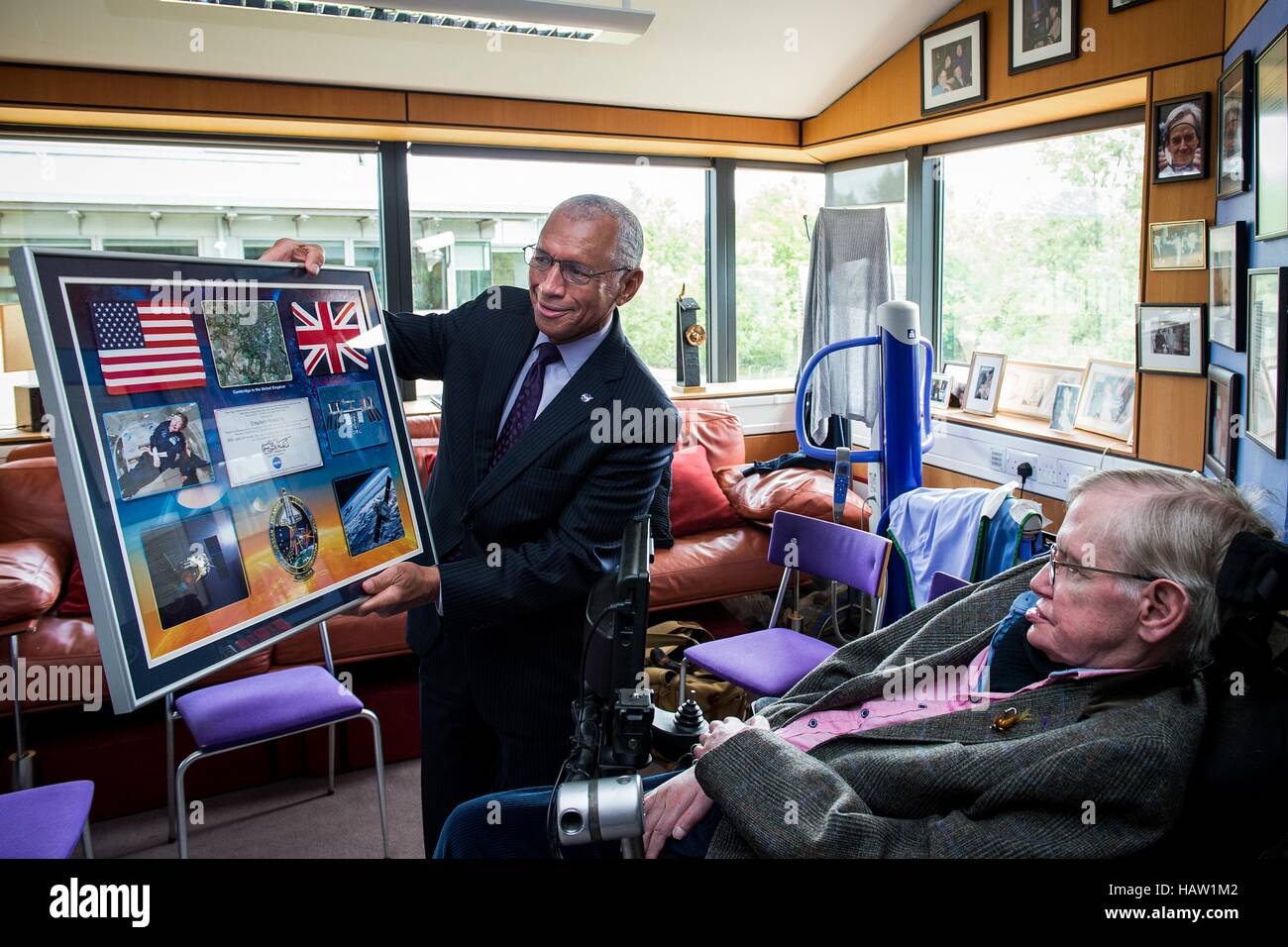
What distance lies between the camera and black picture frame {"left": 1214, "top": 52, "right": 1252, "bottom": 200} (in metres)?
2.57

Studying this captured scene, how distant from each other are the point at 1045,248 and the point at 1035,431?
0.87m

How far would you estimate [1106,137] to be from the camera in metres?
3.96

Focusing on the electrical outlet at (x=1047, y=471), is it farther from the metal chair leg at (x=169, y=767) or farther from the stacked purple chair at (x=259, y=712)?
the metal chair leg at (x=169, y=767)

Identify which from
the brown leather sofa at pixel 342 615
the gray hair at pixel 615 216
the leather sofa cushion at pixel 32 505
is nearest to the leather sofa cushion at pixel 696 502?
the brown leather sofa at pixel 342 615

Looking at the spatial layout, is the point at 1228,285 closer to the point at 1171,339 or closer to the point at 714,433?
the point at 1171,339

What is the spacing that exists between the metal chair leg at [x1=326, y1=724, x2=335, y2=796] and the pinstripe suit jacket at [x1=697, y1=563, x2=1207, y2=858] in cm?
201

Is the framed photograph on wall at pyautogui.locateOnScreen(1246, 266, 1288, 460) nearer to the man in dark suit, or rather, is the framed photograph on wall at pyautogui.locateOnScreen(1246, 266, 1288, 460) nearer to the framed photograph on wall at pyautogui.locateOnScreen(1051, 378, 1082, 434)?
the man in dark suit

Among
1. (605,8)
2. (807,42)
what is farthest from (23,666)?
(807,42)

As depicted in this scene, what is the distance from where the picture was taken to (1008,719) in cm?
145

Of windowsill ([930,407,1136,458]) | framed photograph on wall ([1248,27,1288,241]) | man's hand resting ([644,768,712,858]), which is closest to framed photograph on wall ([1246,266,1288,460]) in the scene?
framed photograph on wall ([1248,27,1288,241])

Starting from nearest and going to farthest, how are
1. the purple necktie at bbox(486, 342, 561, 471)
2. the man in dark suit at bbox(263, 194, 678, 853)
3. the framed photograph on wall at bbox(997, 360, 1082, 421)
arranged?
the man in dark suit at bbox(263, 194, 678, 853) < the purple necktie at bbox(486, 342, 561, 471) < the framed photograph on wall at bbox(997, 360, 1082, 421)

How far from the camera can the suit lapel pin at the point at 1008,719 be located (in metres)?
1.45
